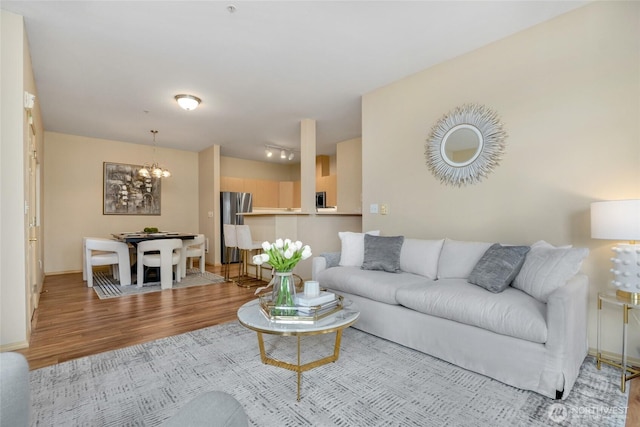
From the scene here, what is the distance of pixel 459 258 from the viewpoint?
2.77 m

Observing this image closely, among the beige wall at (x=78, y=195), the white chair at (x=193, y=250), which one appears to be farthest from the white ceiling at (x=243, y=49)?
the white chair at (x=193, y=250)

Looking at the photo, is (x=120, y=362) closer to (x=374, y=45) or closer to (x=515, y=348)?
(x=515, y=348)

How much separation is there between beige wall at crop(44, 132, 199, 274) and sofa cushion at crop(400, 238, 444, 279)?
611cm

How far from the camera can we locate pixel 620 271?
80.2 inches

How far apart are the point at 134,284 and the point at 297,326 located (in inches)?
167

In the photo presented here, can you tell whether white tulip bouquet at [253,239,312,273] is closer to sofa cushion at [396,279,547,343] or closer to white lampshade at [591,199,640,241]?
sofa cushion at [396,279,547,343]

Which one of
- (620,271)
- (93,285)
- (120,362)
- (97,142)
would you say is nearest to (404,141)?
(620,271)

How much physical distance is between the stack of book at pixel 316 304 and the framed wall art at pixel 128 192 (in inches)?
238

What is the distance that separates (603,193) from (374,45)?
2276 mm

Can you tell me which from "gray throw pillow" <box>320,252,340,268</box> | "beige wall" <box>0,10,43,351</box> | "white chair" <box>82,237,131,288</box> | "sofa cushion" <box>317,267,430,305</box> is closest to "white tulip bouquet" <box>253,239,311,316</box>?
"sofa cushion" <box>317,267,430,305</box>

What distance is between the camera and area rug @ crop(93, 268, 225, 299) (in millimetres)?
4445

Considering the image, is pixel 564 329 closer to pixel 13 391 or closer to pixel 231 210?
pixel 13 391

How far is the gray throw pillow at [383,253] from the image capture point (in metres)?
3.07

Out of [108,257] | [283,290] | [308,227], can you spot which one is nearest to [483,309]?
[283,290]
